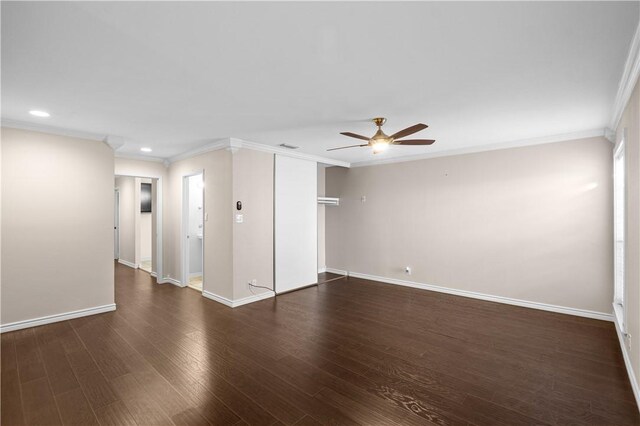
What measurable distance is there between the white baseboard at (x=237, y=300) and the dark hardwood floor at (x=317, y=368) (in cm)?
19

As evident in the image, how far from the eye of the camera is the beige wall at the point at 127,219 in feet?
25.4

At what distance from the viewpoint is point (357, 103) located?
9.67ft

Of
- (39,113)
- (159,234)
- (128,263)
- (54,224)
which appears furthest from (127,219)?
(39,113)

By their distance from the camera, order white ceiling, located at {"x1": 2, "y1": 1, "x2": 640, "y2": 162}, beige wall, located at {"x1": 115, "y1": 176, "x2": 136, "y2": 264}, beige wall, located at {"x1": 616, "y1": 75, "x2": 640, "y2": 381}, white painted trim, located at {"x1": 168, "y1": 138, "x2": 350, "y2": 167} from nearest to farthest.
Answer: white ceiling, located at {"x1": 2, "y1": 1, "x2": 640, "y2": 162}, beige wall, located at {"x1": 616, "y1": 75, "x2": 640, "y2": 381}, white painted trim, located at {"x1": 168, "y1": 138, "x2": 350, "y2": 167}, beige wall, located at {"x1": 115, "y1": 176, "x2": 136, "y2": 264}

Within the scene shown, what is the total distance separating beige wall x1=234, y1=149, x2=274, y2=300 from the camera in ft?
14.8

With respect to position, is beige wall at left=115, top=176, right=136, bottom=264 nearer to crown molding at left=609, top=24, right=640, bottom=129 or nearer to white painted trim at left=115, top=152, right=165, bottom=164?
white painted trim at left=115, top=152, right=165, bottom=164

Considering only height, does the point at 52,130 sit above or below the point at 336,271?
above

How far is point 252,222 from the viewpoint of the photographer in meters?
4.73

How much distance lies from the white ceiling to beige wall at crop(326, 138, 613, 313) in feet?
2.88

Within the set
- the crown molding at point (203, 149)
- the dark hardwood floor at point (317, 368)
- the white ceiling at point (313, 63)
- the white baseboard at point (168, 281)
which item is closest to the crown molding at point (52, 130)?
the white ceiling at point (313, 63)

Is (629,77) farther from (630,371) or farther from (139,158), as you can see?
(139,158)

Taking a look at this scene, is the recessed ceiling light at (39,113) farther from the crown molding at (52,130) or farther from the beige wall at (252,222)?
the beige wall at (252,222)

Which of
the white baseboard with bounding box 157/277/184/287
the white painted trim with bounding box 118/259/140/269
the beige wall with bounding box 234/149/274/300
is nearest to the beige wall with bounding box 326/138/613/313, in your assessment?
the beige wall with bounding box 234/149/274/300

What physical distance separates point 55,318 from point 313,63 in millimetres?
4487
